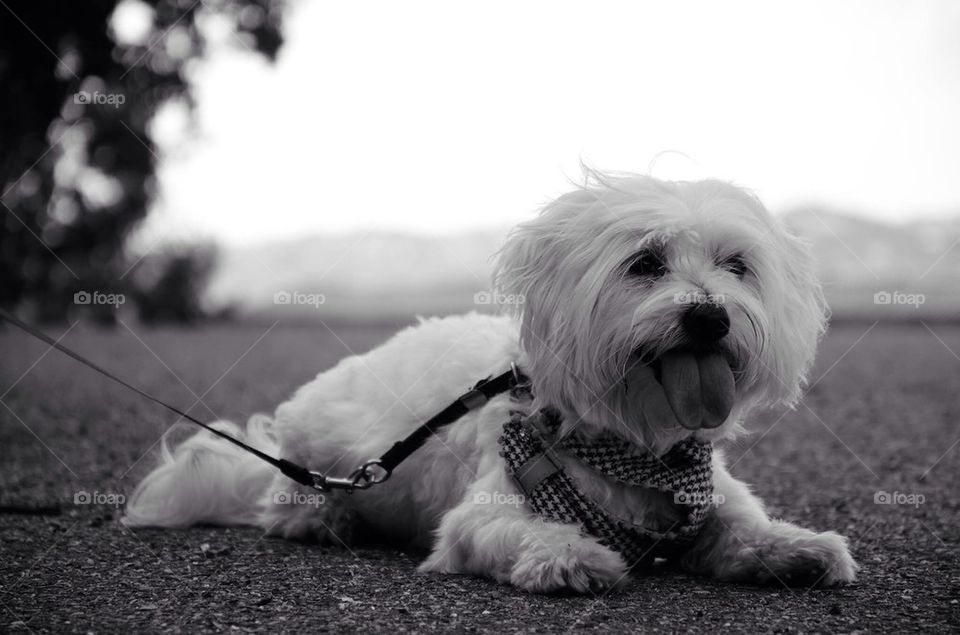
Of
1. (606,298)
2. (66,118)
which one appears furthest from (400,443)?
(66,118)

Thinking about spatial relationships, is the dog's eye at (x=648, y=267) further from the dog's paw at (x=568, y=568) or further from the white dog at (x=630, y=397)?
the dog's paw at (x=568, y=568)

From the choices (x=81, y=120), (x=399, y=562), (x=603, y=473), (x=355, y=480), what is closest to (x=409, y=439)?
(x=355, y=480)

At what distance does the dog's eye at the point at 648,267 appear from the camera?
3430 mm

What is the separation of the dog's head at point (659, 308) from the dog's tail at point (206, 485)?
1976 millimetres

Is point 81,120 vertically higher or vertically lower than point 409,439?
higher

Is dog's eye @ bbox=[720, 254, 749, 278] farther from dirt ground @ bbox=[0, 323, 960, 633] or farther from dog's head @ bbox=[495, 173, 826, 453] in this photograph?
dirt ground @ bbox=[0, 323, 960, 633]

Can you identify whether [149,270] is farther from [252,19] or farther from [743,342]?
[743,342]

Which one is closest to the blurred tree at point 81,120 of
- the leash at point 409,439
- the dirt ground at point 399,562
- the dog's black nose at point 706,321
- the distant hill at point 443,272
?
the distant hill at point 443,272

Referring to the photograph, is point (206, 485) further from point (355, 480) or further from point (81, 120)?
point (81, 120)

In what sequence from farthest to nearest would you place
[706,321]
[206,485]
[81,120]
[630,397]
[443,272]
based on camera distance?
[443,272] < [81,120] < [206,485] < [630,397] < [706,321]

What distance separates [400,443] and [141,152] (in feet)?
52.4

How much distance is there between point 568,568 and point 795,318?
1.35m

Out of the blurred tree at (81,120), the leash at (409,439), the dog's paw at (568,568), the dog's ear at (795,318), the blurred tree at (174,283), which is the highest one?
the blurred tree at (81,120)

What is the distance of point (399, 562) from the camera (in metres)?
3.94
